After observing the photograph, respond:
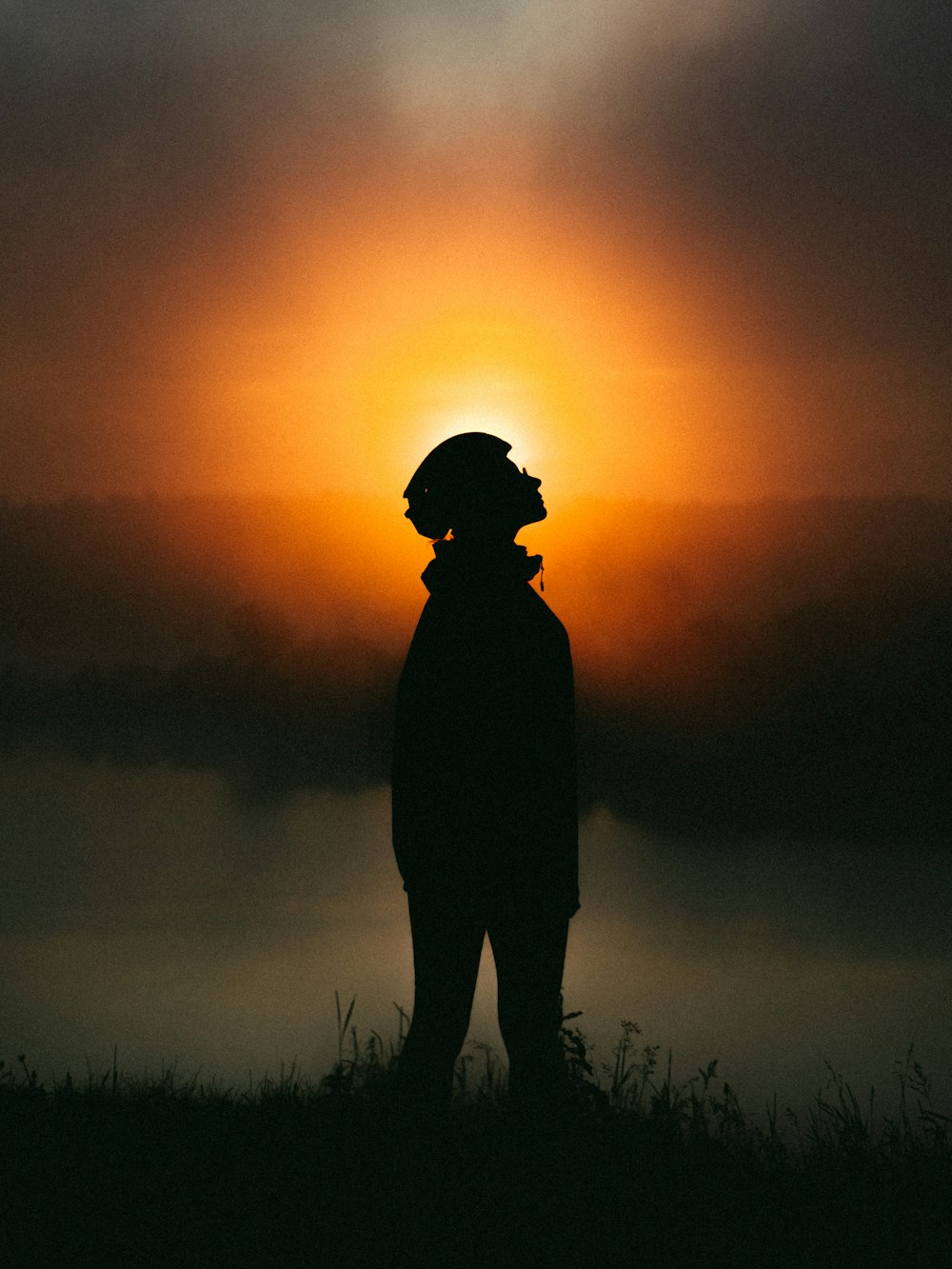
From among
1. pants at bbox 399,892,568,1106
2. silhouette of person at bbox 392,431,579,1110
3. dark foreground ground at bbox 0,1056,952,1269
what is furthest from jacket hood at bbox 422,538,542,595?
dark foreground ground at bbox 0,1056,952,1269

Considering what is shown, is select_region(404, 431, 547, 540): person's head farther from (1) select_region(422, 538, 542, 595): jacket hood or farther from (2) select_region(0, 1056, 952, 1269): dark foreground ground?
(2) select_region(0, 1056, 952, 1269): dark foreground ground

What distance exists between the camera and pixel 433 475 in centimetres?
720

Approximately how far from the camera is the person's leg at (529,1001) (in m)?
6.77

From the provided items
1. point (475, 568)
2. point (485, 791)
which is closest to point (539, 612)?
point (475, 568)

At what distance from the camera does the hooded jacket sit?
6.80 metres

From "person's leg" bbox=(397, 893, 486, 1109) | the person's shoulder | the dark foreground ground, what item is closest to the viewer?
the dark foreground ground

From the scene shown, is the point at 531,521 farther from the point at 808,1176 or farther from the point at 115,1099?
the point at 115,1099

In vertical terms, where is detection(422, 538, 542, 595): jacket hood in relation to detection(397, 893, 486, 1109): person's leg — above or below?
above

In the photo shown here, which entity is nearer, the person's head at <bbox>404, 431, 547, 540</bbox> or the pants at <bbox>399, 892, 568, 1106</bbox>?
the pants at <bbox>399, 892, 568, 1106</bbox>

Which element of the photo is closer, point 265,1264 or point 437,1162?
point 265,1264

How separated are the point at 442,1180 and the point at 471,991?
93 cm

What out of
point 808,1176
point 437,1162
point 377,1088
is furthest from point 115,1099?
point 808,1176

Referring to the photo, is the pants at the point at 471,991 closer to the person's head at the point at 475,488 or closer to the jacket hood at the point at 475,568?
the jacket hood at the point at 475,568

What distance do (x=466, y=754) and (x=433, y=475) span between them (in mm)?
1525
